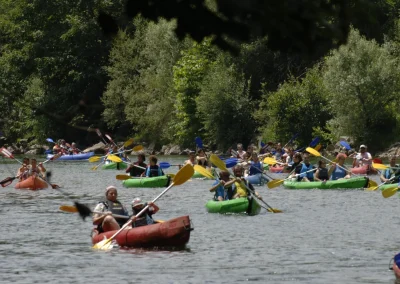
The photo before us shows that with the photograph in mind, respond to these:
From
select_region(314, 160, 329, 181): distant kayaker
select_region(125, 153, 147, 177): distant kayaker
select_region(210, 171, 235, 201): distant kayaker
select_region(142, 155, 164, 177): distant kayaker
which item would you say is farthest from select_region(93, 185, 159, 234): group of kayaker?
select_region(125, 153, 147, 177): distant kayaker

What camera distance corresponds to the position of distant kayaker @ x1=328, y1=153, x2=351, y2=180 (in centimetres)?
2484

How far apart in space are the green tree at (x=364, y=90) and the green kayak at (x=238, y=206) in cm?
2245

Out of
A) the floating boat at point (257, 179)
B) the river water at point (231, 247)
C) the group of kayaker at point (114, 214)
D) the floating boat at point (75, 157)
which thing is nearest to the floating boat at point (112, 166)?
the floating boat at point (75, 157)

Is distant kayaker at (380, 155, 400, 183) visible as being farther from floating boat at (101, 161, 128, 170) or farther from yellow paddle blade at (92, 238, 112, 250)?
floating boat at (101, 161, 128, 170)

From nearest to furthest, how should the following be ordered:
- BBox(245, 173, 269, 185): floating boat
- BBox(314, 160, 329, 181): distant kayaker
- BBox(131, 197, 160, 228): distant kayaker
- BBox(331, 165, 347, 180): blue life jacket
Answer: BBox(131, 197, 160, 228): distant kayaker < BBox(314, 160, 329, 181): distant kayaker < BBox(331, 165, 347, 180): blue life jacket < BBox(245, 173, 269, 185): floating boat

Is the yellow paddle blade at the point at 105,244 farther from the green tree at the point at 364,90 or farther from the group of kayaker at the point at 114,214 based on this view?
the green tree at the point at 364,90

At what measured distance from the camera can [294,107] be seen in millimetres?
43969

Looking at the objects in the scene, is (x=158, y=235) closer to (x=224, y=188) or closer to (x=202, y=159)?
(x=224, y=188)

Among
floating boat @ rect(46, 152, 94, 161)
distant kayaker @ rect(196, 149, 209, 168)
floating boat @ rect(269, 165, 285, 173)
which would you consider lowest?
floating boat @ rect(46, 152, 94, 161)

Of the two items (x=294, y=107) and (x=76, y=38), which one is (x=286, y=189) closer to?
(x=294, y=107)

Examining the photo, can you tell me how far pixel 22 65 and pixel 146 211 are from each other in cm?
4134

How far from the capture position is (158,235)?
13.8m

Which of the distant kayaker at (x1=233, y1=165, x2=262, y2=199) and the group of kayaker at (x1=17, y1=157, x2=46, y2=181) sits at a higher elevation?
the distant kayaker at (x1=233, y1=165, x2=262, y2=199)

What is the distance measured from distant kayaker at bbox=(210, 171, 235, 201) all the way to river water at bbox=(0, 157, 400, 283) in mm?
364
